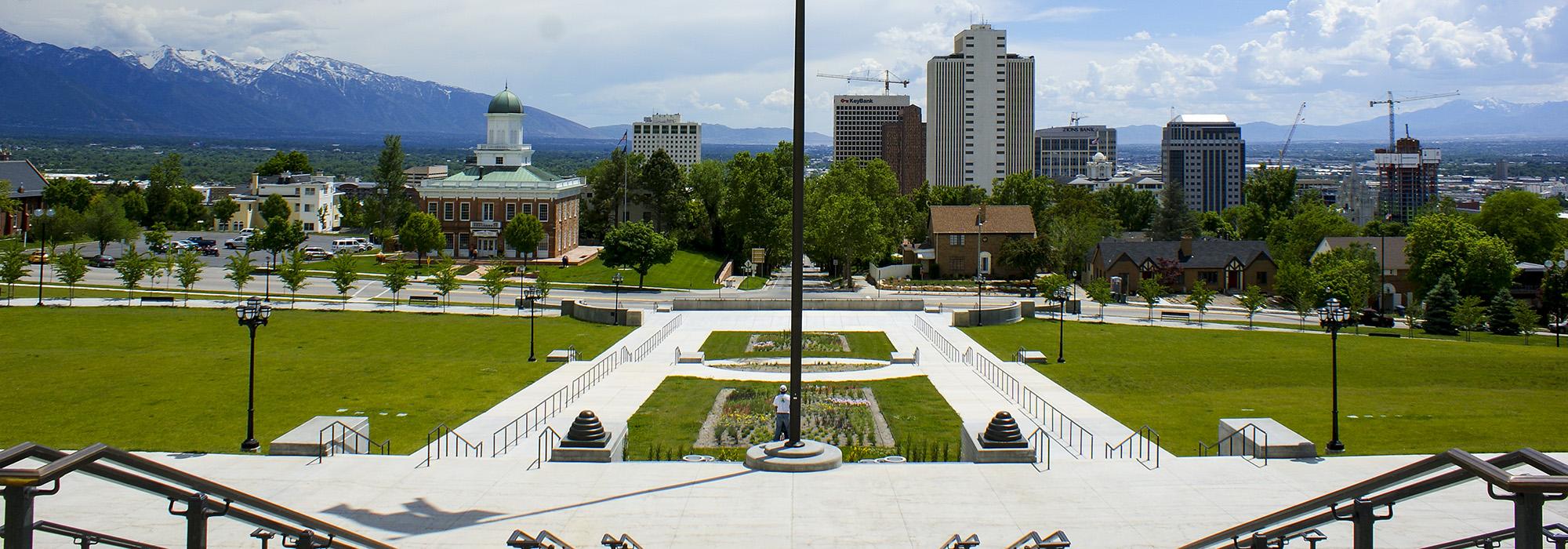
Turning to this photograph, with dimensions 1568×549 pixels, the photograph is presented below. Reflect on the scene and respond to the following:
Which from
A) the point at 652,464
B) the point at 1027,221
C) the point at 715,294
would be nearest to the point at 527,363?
the point at 652,464

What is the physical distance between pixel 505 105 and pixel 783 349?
66019 millimetres

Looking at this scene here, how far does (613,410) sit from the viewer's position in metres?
32.3

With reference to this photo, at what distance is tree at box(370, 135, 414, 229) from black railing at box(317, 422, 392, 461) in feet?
311

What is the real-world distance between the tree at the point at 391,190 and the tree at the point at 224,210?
53.4ft

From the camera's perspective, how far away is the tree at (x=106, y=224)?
285ft

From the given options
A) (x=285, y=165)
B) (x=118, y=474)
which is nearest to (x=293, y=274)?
(x=118, y=474)

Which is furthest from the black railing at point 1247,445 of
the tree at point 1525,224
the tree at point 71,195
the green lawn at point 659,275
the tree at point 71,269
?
the tree at point 71,195

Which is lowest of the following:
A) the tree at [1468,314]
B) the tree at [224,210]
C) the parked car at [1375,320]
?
the parked car at [1375,320]

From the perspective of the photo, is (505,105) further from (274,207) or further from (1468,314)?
(1468,314)

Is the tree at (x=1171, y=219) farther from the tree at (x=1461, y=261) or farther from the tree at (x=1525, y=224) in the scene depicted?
the tree at (x=1461, y=261)

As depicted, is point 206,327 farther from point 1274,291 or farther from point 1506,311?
point 1274,291

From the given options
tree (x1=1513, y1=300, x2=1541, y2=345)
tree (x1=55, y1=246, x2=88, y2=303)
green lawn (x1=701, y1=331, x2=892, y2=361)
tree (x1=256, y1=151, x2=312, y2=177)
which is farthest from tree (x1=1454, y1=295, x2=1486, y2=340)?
tree (x1=256, y1=151, x2=312, y2=177)

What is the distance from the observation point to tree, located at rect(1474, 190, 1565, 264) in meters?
92.4

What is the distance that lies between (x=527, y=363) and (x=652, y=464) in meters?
22.9
